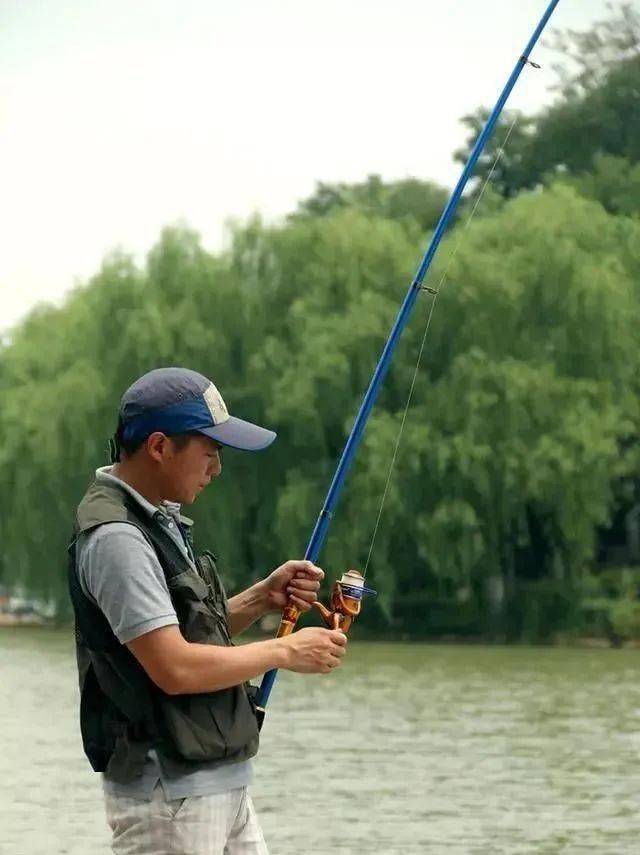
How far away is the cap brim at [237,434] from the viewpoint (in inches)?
140

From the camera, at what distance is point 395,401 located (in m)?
32.8

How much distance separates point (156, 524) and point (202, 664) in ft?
0.84

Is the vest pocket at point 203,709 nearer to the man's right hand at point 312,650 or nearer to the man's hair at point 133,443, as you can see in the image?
the man's right hand at point 312,650

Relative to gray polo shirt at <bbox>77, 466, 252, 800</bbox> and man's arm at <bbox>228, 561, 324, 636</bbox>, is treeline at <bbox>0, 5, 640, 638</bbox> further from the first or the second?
gray polo shirt at <bbox>77, 466, 252, 800</bbox>

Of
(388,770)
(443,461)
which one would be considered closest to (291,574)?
(388,770)

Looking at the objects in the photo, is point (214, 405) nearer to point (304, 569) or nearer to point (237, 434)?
point (237, 434)

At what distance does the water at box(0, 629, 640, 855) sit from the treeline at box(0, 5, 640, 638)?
20.4 feet

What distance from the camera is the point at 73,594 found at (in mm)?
3529

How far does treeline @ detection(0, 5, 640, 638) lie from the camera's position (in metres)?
31.1

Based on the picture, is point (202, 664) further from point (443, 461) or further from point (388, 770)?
point (443, 461)

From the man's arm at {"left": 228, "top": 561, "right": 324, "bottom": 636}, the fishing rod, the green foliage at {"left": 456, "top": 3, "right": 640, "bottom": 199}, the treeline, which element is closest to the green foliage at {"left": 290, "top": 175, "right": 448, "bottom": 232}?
the green foliage at {"left": 456, "top": 3, "right": 640, "bottom": 199}

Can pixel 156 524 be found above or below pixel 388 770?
above

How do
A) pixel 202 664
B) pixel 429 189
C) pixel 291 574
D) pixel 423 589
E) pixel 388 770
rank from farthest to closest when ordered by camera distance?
pixel 429 189 → pixel 423 589 → pixel 388 770 → pixel 291 574 → pixel 202 664

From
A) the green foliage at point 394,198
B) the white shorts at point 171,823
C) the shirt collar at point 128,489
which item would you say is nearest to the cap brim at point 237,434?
the shirt collar at point 128,489
